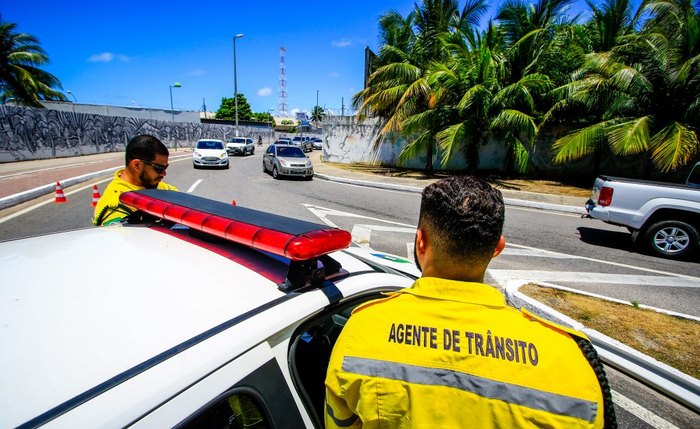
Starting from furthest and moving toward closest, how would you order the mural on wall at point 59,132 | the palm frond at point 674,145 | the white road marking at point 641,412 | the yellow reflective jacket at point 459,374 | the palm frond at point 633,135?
the mural on wall at point 59,132 → the palm frond at point 633,135 → the palm frond at point 674,145 → the white road marking at point 641,412 → the yellow reflective jacket at point 459,374

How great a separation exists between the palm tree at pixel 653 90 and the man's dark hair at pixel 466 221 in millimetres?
12467

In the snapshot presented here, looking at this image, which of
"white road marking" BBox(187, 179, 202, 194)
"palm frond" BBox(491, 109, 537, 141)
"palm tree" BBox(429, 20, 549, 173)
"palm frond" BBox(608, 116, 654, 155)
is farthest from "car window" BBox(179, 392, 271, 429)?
"palm frond" BBox(491, 109, 537, 141)

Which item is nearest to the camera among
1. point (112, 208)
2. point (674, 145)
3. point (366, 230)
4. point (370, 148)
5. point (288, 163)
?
point (112, 208)

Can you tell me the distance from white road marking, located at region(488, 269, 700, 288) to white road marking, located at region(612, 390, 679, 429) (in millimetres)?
2178

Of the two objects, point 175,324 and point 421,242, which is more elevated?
point 421,242

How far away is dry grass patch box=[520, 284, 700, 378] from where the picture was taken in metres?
3.10

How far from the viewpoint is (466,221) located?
1.12 m

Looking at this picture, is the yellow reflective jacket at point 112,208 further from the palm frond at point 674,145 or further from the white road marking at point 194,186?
the palm frond at point 674,145

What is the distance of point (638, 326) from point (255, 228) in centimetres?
421

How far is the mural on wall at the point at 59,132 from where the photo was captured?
17.3m

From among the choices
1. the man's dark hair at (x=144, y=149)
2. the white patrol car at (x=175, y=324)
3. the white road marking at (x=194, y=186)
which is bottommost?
the white road marking at (x=194, y=186)

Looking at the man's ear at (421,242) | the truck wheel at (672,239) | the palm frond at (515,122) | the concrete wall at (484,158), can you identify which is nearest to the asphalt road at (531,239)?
the truck wheel at (672,239)

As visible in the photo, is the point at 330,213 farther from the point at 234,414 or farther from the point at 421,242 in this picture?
the point at 234,414

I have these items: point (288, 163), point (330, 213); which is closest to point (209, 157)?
point (288, 163)
